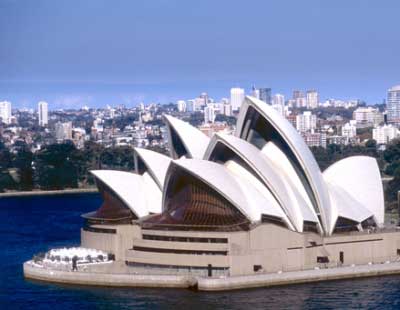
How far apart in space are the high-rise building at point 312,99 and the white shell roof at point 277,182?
151215 mm

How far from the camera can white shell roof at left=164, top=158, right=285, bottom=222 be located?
28859 mm

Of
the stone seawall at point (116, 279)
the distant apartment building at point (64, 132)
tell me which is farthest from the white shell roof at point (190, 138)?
the distant apartment building at point (64, 132)

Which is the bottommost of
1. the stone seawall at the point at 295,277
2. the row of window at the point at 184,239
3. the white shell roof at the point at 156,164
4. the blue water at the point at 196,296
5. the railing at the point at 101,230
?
the blue water at the point at 196,296

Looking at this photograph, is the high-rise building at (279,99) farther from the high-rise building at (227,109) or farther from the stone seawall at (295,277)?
the stone seawall at (295,277)

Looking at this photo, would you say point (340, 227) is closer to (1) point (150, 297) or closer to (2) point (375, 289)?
(2) point (375, 289)

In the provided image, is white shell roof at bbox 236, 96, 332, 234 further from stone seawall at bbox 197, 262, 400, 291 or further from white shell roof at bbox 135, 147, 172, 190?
white shell roof at bbox 135, 147, 172, 190

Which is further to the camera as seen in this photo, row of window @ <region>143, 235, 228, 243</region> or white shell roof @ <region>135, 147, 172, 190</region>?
white shell roof @ <region>135, 147, 172, 190</region>

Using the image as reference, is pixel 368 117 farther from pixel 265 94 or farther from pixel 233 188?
pixel 233 188

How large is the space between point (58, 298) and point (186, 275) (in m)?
3.39

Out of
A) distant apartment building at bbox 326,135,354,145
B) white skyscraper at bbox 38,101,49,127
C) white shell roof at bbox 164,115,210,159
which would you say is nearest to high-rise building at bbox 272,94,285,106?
white skyscraper at bbox 38,101,49,127

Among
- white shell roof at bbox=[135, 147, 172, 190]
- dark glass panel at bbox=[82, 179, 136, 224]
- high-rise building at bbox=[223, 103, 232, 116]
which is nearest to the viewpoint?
dark glass panel at bbox=[82, 179, 136, 224]

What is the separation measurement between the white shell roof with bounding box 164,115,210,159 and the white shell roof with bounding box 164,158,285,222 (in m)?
2.95

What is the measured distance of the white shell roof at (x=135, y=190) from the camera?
32.2 m

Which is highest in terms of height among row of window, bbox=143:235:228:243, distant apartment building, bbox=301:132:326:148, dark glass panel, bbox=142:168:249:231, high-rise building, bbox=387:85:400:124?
high-rise building, bbox=387:85:400:124
